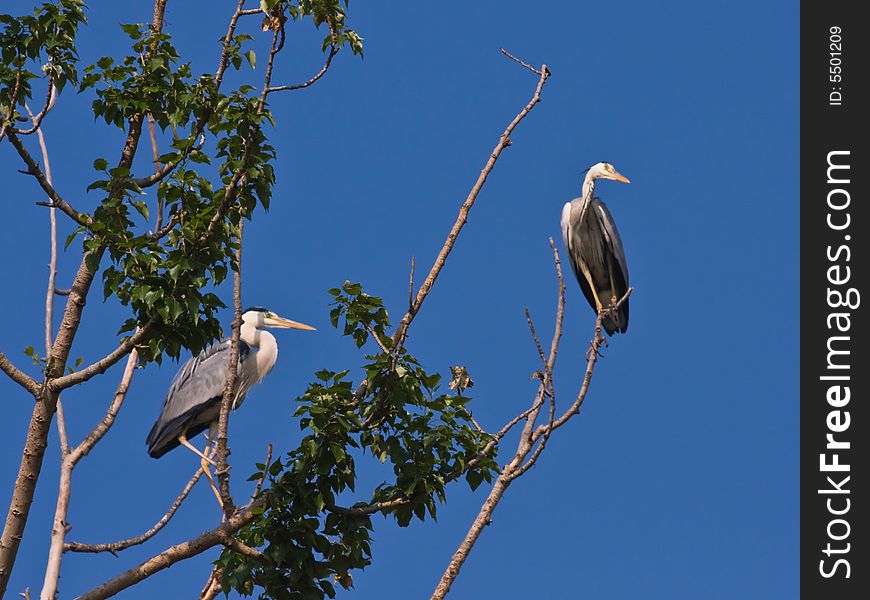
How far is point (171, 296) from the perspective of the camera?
524cm

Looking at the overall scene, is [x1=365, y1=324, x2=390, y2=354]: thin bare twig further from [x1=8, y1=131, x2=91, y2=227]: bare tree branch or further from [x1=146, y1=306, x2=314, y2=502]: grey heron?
[x1=146, y1=306, x2=314, y2=502]: grey heron

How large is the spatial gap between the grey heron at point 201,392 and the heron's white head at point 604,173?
12.1 feet

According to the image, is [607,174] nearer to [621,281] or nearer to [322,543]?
[621,281]

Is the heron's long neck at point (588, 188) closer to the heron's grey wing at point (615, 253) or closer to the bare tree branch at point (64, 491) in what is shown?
the heron's grey wing at point (615, 253)

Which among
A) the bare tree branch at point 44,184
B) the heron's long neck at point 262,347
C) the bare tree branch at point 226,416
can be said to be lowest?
the bare tree branch at point 226,416

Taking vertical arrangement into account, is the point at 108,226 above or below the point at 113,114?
below

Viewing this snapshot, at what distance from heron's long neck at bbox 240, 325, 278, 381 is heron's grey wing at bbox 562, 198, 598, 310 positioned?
10.2 ft

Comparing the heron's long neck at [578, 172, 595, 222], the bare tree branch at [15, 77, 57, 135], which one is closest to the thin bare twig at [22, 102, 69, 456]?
the bare tree branch at [15, 77, 57, 135]

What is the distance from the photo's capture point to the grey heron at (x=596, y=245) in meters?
11.2

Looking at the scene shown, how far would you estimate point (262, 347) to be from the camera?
9.64 meters

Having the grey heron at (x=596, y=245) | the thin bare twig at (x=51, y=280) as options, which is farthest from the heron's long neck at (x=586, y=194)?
the thin bare twig at (x=51, y=280)

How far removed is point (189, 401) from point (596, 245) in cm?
426

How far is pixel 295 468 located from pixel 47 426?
1.15m
